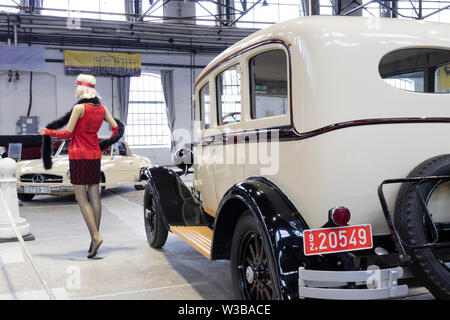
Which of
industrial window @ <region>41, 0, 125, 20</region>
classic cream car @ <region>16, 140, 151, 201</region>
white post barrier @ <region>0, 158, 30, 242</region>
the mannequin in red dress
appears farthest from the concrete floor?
industrial window @ <region>41, 0, 125, 20</region>

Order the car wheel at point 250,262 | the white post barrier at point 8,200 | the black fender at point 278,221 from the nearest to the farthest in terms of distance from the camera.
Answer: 1. the black fender at point 278,221
2. the car wheel at point 250,262
3. the white post barrier at point 8,200

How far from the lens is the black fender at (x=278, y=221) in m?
2.19

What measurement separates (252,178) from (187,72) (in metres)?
16.7

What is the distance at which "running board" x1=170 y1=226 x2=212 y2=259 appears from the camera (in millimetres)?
3153

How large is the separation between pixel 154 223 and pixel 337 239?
288 centimetres

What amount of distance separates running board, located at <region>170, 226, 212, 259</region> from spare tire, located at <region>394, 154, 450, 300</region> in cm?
136

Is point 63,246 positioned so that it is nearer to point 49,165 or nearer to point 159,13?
point 49,165

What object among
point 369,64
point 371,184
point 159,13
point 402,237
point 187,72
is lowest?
point 402,237

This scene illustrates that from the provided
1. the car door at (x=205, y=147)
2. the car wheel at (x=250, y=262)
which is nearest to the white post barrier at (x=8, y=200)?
the car door at (x=205, y=147)

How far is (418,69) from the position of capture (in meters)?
2.75

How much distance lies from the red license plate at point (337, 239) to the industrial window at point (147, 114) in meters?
16.8

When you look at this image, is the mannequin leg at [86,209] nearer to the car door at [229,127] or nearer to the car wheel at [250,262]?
the car door at [229,127]

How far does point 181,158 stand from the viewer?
4.93 metres

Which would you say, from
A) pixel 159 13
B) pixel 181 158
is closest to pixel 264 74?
pixel 181 158
